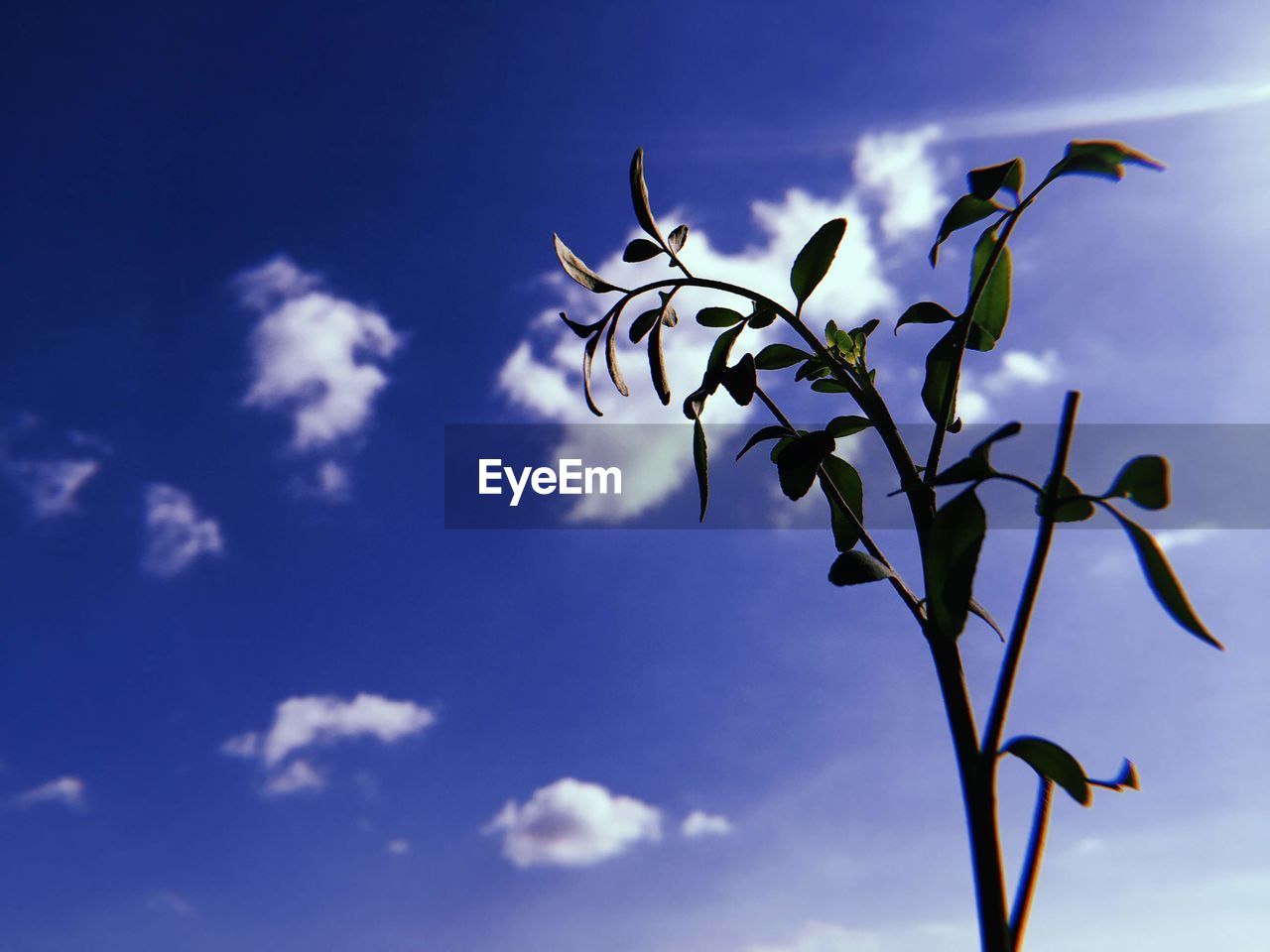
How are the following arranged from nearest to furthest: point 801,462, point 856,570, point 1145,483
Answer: point 1145,483 → point 856,570 → point 801,462

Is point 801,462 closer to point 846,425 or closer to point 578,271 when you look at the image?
point 846,425

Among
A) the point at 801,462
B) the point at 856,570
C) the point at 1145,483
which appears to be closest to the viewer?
the point at 1145,483

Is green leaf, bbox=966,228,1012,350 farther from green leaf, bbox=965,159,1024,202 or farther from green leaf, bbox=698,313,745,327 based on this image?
green leaf, bbox=698,313,745,327

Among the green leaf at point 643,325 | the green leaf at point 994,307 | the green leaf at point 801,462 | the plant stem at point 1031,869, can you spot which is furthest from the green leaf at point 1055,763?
the green leaf at point 643,325

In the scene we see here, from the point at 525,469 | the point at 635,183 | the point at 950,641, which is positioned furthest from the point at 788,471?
the point at 525,469

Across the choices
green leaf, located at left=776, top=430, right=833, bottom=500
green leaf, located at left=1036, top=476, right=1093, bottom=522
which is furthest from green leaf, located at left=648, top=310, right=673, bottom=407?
green leaf, located at left=1036, top=476, right=1093, bottom=522

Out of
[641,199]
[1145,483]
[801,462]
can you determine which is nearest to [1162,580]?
[1145,483]
